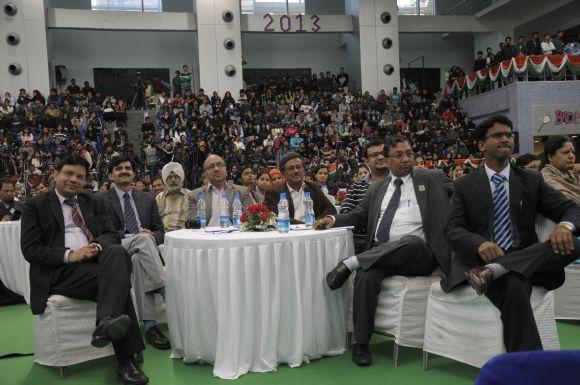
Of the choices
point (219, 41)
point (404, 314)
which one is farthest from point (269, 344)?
point (219, 41)

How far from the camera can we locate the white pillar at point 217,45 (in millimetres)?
19672

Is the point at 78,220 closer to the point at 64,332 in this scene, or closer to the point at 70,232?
the point at 70,232

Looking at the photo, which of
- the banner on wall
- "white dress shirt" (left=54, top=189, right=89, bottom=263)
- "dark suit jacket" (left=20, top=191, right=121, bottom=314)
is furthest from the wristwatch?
the banner on wall

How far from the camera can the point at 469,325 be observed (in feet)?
9.78

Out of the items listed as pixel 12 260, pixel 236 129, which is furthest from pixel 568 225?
pixel 236 129

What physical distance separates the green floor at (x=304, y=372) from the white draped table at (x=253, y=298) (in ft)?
0.30

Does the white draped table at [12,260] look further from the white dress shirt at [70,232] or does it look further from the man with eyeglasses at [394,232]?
the man with eyeglasses at [394,232]

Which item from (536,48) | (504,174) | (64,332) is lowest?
(64,332)

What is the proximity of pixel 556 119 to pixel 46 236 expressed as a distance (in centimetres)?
1646

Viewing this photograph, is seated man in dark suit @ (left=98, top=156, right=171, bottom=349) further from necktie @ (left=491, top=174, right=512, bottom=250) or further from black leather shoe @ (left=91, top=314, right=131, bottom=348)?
necktie @ (left=491, top=174, right=512, bottom=250)

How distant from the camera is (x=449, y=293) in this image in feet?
10.2

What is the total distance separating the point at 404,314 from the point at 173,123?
14060 millimetres

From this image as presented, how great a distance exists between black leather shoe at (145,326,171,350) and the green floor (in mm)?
63

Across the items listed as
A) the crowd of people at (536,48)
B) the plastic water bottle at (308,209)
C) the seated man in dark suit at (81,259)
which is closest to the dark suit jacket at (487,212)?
the plastic water bottle at (308,209)
